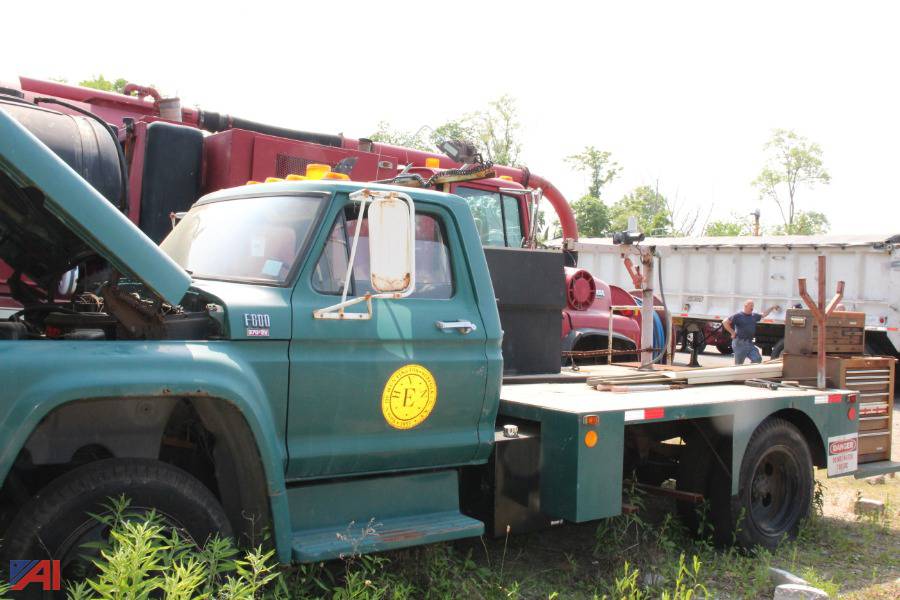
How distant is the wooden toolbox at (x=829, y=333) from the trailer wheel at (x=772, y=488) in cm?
88

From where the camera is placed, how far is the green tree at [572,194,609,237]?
144 feet

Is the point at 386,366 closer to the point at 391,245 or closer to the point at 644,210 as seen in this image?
the point at 391,245

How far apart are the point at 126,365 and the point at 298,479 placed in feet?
3.33

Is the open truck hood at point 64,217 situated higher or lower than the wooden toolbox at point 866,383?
higher

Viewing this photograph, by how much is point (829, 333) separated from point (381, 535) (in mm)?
4272

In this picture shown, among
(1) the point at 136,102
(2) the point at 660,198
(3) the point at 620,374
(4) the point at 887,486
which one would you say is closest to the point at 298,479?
(3) the point at 620,374

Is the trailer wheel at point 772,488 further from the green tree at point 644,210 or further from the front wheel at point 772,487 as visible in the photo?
the green tree at point 644,210

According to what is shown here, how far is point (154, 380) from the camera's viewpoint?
3309mm

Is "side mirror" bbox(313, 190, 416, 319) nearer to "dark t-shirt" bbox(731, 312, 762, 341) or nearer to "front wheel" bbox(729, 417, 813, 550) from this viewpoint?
"front wheel" bbox(729, 417, 813, 550)

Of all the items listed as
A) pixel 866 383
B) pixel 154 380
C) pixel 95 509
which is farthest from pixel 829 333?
pixel 95 509

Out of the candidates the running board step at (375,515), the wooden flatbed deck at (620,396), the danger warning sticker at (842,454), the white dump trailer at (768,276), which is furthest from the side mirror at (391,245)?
the white dump trailer at (768,276)

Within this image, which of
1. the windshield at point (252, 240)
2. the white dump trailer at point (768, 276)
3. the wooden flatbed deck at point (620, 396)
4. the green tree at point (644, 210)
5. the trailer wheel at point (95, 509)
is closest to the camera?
the trailer wheel at point (95, 509)

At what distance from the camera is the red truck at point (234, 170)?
5.05 m

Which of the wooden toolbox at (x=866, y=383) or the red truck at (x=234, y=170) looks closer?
the red truck at (x=234, y=170)
